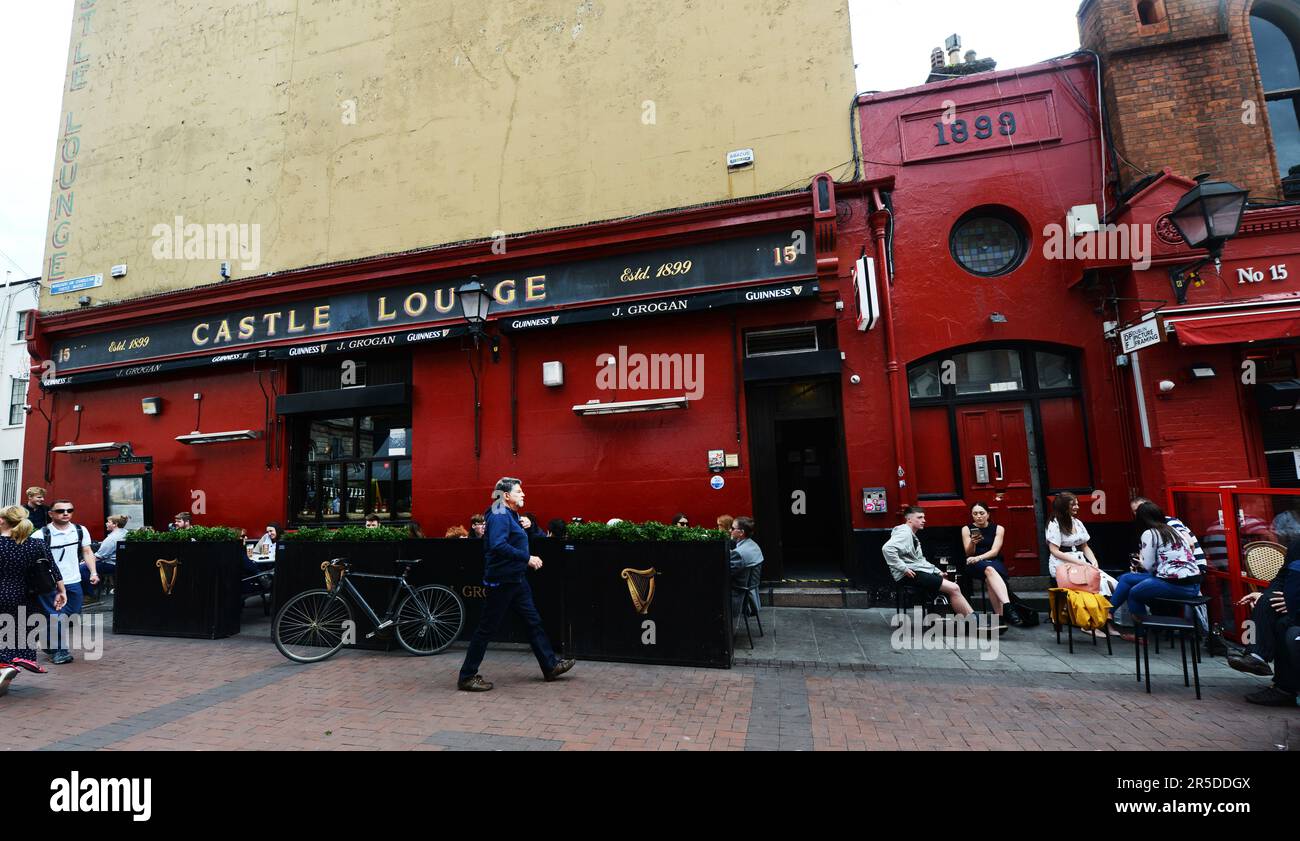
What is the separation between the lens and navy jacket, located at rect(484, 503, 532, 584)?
18.1ft

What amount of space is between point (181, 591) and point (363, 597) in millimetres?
3079

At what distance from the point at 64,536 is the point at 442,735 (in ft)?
20.7

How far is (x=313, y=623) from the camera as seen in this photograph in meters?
6.74

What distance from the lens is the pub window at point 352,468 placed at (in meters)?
10.8

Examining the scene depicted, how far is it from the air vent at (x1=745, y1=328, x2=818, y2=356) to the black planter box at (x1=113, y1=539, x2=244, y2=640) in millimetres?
7829

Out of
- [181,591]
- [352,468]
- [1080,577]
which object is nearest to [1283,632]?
[1080,577]

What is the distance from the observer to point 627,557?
6258mm

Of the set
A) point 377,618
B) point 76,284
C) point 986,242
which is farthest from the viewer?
point 76,284

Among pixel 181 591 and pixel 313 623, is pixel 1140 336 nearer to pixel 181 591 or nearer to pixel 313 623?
pixel 313 623

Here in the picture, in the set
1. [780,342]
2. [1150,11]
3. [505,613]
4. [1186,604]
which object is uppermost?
[1150,11]

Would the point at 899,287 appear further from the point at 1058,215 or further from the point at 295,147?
the point at 295,147

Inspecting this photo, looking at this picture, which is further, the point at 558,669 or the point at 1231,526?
the point at 1231,526

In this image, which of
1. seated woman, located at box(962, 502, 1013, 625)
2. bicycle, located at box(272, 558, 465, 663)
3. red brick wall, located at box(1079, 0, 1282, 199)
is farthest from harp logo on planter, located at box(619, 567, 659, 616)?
red brick wall, located at box(1079, 0, 1282, 199)

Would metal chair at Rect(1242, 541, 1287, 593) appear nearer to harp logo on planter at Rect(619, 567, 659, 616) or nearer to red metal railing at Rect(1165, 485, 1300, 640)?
red metal railing at Rect(1165, 485, 1300, 640)
